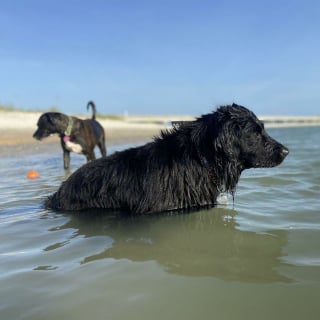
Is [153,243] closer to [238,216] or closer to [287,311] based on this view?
[238,216]

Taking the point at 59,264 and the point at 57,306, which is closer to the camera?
the point at 57,306

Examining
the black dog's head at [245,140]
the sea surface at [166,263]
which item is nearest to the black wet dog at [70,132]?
the sea surface at [166,263]

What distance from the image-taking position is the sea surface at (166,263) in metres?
2.40

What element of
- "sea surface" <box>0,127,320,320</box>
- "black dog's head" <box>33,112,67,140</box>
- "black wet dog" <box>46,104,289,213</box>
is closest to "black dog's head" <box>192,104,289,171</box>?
"black wet dog" <box>46,104,289,213</box>

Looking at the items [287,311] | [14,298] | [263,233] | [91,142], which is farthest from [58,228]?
[91,142]

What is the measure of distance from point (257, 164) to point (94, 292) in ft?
9.00

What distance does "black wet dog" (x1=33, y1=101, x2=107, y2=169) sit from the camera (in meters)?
10.3

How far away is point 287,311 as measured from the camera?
7.54 ft

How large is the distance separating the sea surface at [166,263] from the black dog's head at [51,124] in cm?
536

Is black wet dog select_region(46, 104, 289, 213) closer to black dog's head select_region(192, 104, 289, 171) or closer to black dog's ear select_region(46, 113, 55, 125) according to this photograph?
black dog's head select_region(192, 104, 289, 171)

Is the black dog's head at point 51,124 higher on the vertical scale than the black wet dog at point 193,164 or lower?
higher

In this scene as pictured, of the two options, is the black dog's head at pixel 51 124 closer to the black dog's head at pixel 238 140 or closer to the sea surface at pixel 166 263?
the sea surface at pixel 166 263

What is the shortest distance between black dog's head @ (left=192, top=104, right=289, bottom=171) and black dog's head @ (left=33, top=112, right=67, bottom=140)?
21.6ft

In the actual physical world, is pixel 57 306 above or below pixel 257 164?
below
